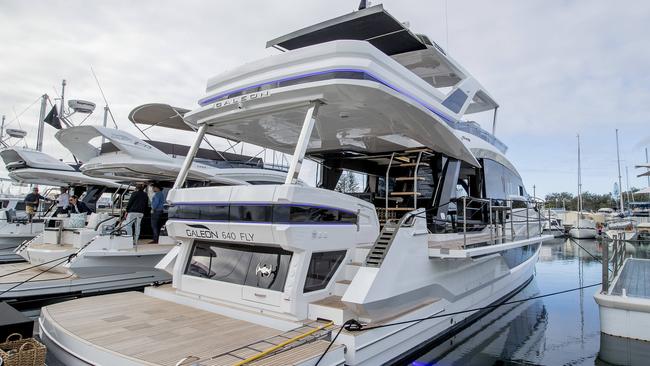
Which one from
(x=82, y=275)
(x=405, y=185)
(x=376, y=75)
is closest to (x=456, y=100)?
(x=405, y=185)

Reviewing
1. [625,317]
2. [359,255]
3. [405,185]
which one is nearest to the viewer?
[359,255]

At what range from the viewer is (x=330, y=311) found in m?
4.36

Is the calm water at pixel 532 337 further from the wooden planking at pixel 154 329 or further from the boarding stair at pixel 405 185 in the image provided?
the wooden planking at pixel 154 329

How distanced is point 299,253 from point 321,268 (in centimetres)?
55

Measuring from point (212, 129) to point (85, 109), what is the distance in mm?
10185

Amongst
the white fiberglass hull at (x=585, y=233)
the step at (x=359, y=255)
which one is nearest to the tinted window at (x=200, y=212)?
the step at (x=359, y=255)

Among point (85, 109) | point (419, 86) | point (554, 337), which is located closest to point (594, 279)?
point (554, 337)

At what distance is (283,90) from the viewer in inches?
178

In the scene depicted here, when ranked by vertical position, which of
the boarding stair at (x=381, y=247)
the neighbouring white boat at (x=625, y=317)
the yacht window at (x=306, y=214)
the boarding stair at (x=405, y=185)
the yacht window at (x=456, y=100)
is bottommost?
the neighbouring white boat at (x=625, y=317)

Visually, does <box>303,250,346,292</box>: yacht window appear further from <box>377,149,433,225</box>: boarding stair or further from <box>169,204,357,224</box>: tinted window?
<box>377,149,433,225</box>: boarding stair

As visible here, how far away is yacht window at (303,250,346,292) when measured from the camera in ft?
15.2

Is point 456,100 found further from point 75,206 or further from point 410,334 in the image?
point 75,206

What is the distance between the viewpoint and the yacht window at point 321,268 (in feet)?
15.2

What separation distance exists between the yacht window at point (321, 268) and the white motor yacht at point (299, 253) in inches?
0.8
